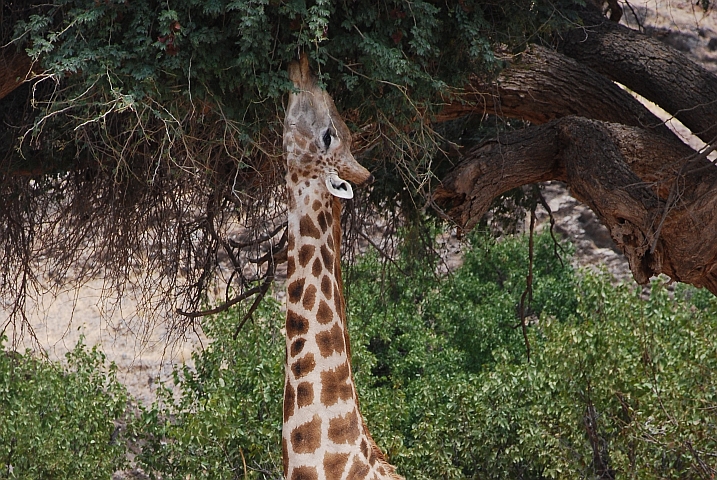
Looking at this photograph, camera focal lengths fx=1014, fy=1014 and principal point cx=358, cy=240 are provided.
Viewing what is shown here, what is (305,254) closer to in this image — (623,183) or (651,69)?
(623,183)

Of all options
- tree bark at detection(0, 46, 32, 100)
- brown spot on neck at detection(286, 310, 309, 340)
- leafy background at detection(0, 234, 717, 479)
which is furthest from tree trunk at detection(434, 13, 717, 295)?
leafy background at detection(0, 234, 717, 479)

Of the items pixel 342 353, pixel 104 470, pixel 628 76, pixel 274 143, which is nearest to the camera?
pixel 342 353

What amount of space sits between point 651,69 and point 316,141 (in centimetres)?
246

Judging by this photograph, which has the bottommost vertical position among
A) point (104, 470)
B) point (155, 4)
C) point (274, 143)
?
point (104, 470)

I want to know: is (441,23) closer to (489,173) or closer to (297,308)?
(489,173)

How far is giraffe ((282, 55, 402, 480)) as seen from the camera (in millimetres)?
4105

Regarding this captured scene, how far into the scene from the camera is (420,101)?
4.78 m

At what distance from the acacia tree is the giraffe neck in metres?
0.38

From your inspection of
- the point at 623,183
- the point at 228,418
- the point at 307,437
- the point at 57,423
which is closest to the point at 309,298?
the point at 307,437

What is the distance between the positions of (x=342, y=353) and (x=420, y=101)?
4.26ft

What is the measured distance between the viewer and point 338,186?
14.1 feet

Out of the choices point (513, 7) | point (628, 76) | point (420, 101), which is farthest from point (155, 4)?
point (628, 76)

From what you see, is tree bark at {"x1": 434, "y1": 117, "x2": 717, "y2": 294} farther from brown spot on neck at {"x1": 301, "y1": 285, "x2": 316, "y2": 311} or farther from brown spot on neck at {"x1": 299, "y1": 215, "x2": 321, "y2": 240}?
brown spot on neck at {"x1": 301, "y1": 285, "x2": 316, "y2": 311}

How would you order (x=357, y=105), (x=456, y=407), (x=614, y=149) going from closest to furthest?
(x=357, y=105), (x=614, y=149), (x=456, y=407)
